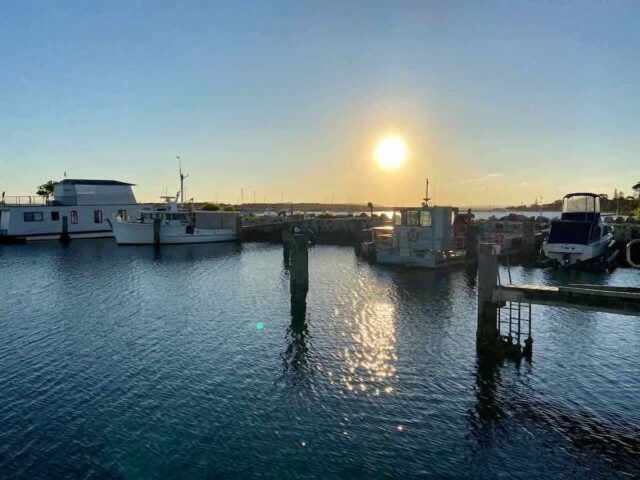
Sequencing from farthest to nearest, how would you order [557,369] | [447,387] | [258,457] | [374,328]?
[374,328]
[557,369]
[447,387]
[258,457]

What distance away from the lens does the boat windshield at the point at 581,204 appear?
162 feet

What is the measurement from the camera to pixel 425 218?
157 feet

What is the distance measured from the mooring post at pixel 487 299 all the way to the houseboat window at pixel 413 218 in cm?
2723

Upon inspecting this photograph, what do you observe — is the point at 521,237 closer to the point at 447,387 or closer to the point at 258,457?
the point at 447,387

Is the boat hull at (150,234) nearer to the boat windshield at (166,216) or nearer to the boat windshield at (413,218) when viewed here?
the boat windshield at (166,216)

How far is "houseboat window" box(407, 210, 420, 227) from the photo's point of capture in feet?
159

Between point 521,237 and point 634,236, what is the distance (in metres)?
14.9

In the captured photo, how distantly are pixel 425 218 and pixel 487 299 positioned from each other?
27.5 metres

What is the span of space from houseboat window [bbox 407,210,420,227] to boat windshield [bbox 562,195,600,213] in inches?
656

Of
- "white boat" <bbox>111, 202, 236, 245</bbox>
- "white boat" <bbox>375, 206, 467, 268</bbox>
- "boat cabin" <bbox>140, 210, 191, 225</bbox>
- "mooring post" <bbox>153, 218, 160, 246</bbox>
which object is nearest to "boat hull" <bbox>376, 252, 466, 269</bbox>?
"white boat" <bbox>375, 206, 467, 268</bbox>

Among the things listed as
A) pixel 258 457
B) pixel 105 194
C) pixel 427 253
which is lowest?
pixel 258 457

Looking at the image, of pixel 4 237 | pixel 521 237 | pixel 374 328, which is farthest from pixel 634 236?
pixel 4 237

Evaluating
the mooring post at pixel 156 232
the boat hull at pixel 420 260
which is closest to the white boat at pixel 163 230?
the mooring post at pixel 156 232

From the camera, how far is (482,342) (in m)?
21.6
